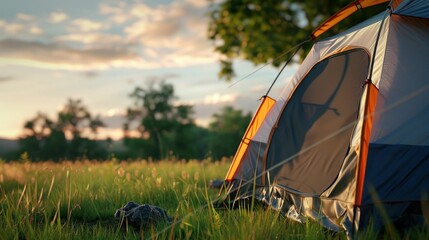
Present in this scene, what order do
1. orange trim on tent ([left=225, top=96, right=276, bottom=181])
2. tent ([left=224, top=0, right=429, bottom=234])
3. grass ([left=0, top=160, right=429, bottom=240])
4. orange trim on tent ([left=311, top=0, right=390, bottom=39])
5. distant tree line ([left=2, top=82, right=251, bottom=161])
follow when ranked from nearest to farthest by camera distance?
1. grass ([left=0, top=160, right=429, bottom=240])
2. tent ([left=224, top=0, right=429, bottom=234])
3. orange trim on tent ([left=311, top=0, right=390, bottom=39])
4. orange trim on tent ([left=225, top=96, right=276, bottom=181])
5. distant tree line ([left=2, top=82, right=251, bottom=161])

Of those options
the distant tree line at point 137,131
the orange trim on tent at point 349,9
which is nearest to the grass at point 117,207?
the orange trim on tent at point 349,9

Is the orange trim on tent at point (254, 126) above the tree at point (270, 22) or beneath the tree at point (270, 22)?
beneath

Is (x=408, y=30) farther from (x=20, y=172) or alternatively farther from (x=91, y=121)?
(x=91, y=121)

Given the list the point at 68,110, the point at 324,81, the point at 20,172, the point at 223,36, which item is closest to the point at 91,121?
the point at 68,110

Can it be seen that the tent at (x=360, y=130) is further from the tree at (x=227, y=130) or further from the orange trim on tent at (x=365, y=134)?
the tree at (x=227, y=130)

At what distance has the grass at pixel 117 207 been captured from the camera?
14.7 feet

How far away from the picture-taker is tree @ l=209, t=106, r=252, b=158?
49.7m

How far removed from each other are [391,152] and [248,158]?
8.30ft

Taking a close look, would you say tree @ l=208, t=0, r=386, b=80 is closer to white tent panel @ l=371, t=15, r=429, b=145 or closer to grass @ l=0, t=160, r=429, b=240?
grass @ l=0, t=160, r=429, b=240

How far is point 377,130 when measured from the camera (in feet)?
16.0

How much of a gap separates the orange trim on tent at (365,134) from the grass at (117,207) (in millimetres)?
469

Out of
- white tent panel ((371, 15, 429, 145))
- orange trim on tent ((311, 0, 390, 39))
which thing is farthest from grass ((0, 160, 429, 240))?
orange trim on tent ((311, 0, 390, 39))

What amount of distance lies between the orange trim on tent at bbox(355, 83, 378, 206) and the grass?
18.5 inches

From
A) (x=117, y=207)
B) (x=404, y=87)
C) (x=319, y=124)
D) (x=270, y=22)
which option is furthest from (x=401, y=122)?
(x=270, y=22)
